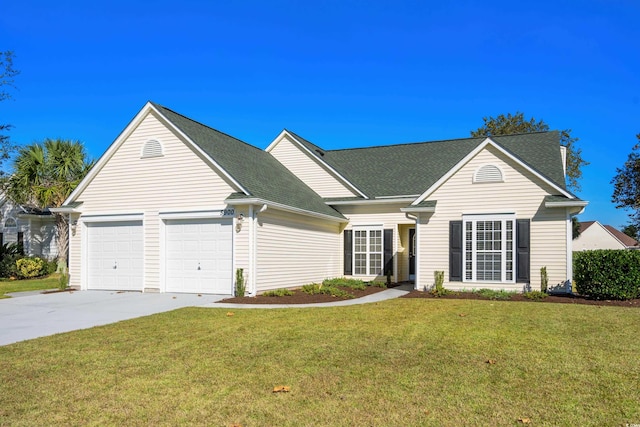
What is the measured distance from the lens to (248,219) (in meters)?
14.8

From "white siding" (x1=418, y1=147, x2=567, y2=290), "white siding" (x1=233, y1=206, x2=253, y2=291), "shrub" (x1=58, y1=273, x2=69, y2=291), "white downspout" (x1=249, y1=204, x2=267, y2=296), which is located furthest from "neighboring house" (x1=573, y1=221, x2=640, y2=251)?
"shrub" (x1=58, y1=273, x2=69, y2=291)

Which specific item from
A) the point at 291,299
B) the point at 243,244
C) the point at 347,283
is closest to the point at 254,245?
the point at 243,244

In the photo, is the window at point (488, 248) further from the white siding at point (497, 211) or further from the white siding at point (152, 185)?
the white siding at point (152, 185)

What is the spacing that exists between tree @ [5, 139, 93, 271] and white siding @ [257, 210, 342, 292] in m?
13.3

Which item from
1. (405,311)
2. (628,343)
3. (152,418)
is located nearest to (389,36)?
(405,311)

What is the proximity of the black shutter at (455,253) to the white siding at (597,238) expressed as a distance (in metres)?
44.6

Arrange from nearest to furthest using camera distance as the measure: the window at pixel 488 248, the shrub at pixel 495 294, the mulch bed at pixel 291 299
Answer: the mulch bed at pixel 291 299
the shrub at pixel 495 294
the window at pixel 488 248

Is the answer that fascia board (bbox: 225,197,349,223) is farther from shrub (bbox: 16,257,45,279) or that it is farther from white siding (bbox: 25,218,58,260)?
white siding (bbox: 25,218,58,260)

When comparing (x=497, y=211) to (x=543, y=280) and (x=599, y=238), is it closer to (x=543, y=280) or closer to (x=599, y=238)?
(x=543, y=280)

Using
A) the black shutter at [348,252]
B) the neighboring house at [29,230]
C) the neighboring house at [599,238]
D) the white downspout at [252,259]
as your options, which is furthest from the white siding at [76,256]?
the neighboring house at [599,238]

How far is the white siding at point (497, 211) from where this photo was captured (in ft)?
50.3

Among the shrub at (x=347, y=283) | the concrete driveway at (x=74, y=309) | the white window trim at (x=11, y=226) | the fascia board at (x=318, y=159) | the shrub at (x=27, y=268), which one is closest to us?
the concrete driveway at (x=74, y=309)

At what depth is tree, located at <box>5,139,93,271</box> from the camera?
2433cm

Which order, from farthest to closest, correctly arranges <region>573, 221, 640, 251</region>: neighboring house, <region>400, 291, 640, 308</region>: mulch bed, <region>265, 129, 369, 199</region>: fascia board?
<region>573, 221, 640, 251</region>: neighboring house → <region>265, 129, 369, 199</region>: fascia board → <region>400, 291, 640, 308</region>: mulch bed
